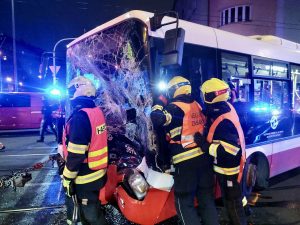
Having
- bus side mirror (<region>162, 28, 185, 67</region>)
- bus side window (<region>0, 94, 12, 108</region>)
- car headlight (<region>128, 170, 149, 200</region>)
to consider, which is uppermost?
bus side mirror (<region>162, 28, 185, 67</region>)

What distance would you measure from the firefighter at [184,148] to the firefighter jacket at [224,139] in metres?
0.15

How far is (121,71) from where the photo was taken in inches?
166

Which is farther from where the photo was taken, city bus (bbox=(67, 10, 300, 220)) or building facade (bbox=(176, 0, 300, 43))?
building facade (bbox=(176, 0, 300, 43))

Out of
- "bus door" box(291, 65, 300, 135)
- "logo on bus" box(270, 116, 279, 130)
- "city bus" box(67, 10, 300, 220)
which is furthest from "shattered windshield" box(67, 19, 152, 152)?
"bus door" box(291, 65, 300, 135)

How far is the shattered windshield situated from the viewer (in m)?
3.72

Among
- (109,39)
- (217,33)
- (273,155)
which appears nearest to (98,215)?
(109,39)

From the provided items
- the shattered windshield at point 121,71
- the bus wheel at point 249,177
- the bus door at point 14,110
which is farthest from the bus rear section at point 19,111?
the bus wheel at point 249,177

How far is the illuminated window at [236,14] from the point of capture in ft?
87.3

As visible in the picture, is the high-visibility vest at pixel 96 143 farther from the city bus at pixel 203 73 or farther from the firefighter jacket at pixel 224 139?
the firefighter jacket at pixel 224 139

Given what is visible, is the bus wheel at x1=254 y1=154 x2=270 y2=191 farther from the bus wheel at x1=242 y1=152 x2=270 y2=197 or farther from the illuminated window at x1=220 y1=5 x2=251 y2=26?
the illuminated window at x1=220 y1=5 x2=251 y2=26

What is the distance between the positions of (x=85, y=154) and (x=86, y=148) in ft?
0.28

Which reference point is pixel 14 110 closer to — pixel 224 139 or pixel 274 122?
pixel 274 122

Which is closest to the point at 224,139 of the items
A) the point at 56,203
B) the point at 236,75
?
the point at 236,75

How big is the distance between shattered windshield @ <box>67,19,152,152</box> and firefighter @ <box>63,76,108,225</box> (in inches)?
27.7
